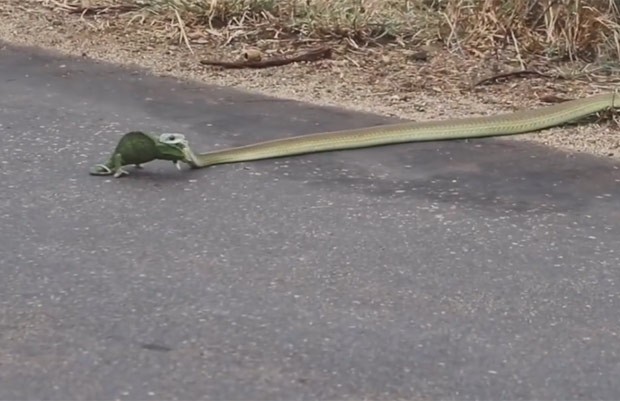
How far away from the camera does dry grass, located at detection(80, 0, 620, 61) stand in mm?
7074

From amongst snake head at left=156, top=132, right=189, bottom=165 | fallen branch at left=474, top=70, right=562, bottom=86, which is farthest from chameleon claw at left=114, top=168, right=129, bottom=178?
fallen branch at left=474, top=70, right=562, bottom=86

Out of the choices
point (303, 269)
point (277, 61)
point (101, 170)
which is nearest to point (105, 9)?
point (277, 61)

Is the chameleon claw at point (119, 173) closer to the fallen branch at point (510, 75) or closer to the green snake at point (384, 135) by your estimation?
the green snake at point (384, 135)

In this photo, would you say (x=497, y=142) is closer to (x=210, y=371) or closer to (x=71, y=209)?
(x=71, y=209)

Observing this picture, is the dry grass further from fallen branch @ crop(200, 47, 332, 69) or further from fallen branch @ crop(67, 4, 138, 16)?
fallen branch @ crop(200, 47, 332, 69)

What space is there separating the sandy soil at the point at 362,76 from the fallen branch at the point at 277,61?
0.04 m

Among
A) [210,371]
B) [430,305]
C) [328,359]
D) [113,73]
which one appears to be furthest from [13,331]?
[113,73]

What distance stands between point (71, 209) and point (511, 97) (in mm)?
2667

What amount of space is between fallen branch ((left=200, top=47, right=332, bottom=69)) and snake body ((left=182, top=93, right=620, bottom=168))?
1469 mm

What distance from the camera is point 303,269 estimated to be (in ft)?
13.5

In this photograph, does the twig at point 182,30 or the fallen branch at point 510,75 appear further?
the twig at point 182,30

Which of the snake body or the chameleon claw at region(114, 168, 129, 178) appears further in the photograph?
the snake body

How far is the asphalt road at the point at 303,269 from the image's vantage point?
11.0 feet

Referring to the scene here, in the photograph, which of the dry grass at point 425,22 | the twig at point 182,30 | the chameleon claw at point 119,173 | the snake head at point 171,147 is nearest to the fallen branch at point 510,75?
the dry grass at point 425,22
